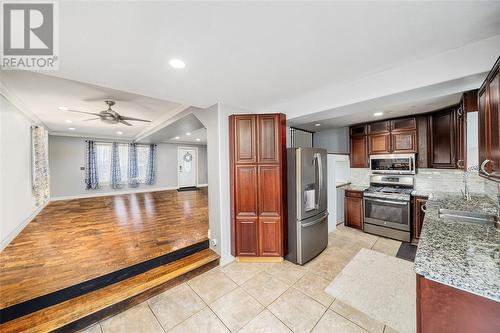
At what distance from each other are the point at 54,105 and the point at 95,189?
15.1ft

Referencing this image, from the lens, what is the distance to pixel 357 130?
13.5 ft

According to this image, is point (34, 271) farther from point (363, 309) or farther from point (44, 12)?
point (363, 309)

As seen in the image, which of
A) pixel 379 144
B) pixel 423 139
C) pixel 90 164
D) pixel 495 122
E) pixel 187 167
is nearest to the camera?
pixel 495 122

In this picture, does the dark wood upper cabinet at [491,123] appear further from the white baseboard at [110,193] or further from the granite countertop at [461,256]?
the white baseboard at [110,193]

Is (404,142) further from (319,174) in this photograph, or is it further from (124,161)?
(124,161)

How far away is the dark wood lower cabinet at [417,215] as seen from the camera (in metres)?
3.12

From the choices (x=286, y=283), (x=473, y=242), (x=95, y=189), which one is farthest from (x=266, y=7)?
(x=95, y=189)

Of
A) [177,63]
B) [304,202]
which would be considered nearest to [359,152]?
[304,202]

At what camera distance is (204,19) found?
115 cm

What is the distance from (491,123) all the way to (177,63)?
251 centimetres

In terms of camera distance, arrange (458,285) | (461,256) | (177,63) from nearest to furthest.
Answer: (458,285)
(461,256)
(177,63)

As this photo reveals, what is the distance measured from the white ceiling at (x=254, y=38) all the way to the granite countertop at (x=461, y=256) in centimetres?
150

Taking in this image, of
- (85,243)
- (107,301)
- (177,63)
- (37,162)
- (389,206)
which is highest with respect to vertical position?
(177,63)

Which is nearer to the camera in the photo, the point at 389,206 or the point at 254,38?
the point at 254,38
